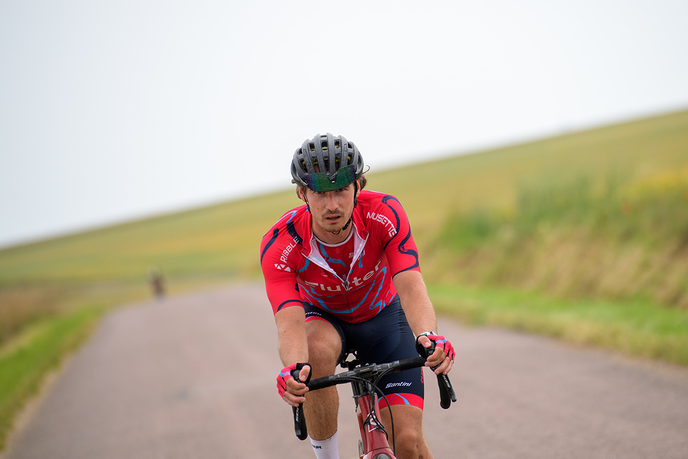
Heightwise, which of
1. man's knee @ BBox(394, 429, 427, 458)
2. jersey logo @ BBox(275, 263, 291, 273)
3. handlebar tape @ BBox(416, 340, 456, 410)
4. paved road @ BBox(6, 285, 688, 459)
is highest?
jersey logo @ BBox(275, 263, 291, 273)

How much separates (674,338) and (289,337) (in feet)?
17.8

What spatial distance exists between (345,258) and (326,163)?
634mm

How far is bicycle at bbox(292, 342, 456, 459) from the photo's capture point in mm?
2877

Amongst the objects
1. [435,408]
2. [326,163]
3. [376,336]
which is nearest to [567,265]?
[435,408]

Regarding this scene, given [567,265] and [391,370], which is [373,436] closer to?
[391,370]

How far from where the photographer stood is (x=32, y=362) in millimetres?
13453

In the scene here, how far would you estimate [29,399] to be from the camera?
9.98m

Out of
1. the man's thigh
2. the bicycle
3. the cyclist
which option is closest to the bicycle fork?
Result: the bicycle

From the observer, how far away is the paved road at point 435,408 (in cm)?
511

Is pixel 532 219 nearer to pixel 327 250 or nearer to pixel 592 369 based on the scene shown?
pixel 592 369

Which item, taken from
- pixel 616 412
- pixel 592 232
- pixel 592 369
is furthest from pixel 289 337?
pixel 592 232

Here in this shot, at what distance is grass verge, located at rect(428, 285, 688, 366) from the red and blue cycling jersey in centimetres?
451

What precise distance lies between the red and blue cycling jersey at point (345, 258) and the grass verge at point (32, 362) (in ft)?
19.5

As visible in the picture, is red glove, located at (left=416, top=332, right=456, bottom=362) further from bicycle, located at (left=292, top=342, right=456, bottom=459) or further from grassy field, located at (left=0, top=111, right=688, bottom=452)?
grassy field, located at (left=0, top=111, right=688, bottom=452)
